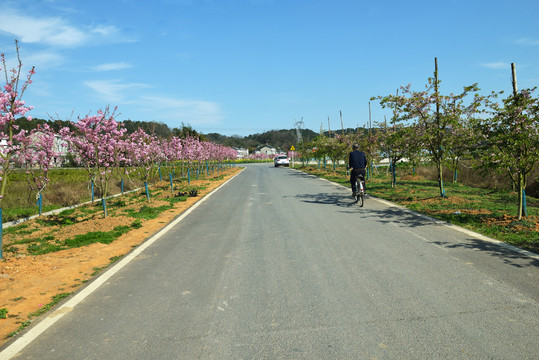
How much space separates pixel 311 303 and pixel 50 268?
4.63m

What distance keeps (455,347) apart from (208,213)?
909 centimetres

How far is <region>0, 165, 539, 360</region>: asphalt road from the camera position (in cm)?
317

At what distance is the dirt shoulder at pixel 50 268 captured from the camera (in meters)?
4.43

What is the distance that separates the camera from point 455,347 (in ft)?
10.1

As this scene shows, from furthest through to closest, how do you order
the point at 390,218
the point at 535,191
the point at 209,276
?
the point at 535,191 → the point at 390,218 → the point at 209,276

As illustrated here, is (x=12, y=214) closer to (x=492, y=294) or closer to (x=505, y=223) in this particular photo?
(x=492, y=294)

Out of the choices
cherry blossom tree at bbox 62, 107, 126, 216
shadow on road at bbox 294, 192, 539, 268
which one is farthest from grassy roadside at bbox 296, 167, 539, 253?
cherry blossom tree at bbox 62, 107, 126, 216

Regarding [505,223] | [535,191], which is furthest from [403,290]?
[535,191]

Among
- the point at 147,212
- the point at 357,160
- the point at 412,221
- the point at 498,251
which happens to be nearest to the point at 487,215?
the point at 412,221

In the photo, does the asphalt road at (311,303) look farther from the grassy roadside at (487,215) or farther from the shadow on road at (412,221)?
the grassy roadside at (487,215)

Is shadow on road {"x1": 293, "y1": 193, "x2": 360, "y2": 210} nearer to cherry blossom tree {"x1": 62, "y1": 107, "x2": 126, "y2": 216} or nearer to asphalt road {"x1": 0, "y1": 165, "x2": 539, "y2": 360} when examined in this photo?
asphalt road {"x1": 0, "y1": 165, "x2": 539, "y2": 360}

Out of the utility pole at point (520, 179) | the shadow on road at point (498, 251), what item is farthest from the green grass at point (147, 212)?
the utility pole at point (520, 179)

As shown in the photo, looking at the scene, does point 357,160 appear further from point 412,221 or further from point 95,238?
point 95,238

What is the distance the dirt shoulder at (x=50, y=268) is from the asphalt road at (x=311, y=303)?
21.1 inches
